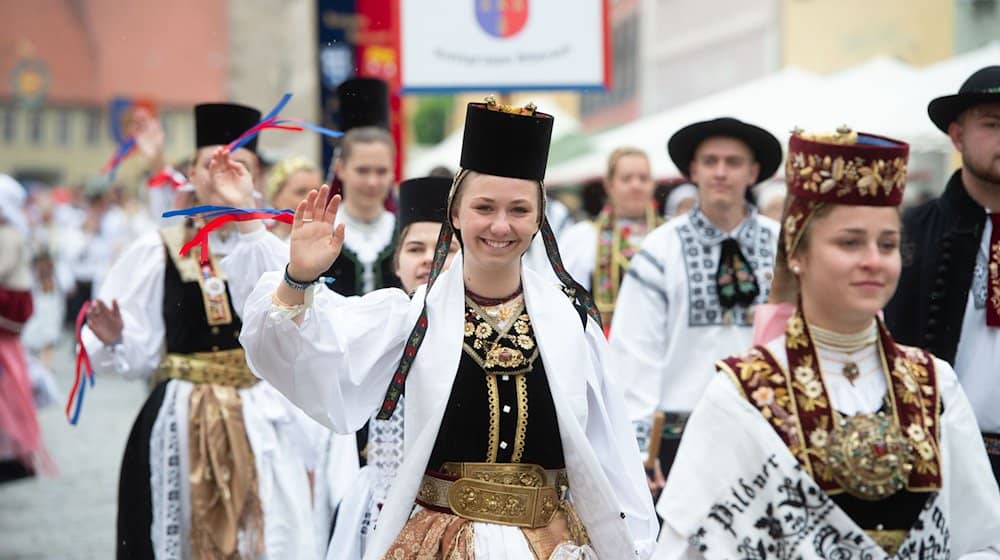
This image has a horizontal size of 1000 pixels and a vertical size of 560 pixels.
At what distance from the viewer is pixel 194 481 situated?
5.86 meters

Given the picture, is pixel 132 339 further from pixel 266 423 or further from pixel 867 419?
pixel 867 419

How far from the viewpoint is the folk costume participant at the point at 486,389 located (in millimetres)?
3658

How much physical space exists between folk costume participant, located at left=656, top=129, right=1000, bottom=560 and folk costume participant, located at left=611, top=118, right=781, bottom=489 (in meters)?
2.65

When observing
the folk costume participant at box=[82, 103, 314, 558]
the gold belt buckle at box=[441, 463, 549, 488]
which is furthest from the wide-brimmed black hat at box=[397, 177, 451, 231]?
the gold belt buckle at box=[441, 463, 549, 488]

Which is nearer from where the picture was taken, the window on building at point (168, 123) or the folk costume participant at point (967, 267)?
the folk costume participant at point (967, 267)

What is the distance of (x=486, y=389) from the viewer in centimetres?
374

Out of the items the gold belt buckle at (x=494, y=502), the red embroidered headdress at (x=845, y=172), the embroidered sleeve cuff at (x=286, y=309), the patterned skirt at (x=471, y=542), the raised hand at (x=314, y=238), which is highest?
the red embroidered headdress at (x=845, y=172)

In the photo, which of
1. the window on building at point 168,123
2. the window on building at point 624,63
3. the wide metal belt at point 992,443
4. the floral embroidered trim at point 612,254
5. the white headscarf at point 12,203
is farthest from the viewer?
the window on building at point 168,123

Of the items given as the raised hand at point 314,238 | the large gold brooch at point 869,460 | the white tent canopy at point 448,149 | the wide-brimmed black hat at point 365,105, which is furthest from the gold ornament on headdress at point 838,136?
the white tent canopy at point 448,149

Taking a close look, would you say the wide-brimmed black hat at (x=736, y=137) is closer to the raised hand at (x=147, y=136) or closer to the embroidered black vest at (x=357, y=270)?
the embroidered black vest at (x=357, y=270)

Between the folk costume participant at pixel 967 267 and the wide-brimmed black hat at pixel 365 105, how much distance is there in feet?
10.3

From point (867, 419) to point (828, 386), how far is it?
0.38ft

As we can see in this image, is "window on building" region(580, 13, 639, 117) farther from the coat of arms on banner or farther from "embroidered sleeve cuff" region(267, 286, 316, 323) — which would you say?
"embroidered sleeve cuff" region(267, 286, 316, 323)

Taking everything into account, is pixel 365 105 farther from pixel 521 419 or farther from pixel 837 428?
pixel 837 428
